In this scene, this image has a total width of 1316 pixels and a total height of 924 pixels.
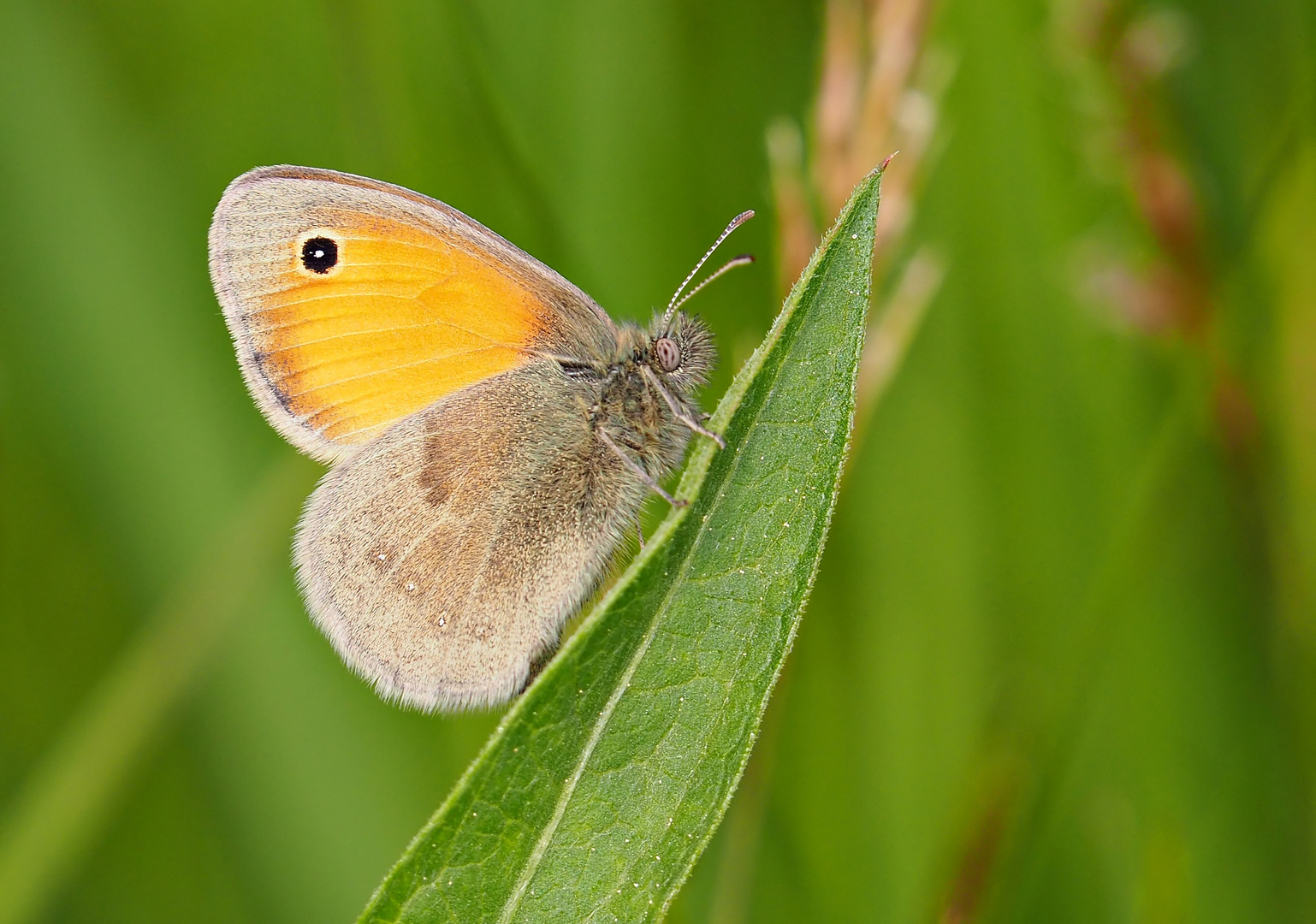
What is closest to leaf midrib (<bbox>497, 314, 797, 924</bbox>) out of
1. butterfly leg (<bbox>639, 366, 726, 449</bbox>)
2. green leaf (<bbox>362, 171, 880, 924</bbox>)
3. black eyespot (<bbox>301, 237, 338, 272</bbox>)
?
green leaf (<bbox>362, 171, 880, 924</bbox>)

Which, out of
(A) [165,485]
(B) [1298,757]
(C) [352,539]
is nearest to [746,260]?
(C) [352,539]

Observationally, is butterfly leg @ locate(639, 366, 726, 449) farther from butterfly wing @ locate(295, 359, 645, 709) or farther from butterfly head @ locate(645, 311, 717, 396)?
butterfly wing @ locate(295, 359, 645, 709)

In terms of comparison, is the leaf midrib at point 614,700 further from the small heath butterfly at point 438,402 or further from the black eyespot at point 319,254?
the black eyespot at point 319,254

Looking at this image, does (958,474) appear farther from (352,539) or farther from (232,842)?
(232,842)

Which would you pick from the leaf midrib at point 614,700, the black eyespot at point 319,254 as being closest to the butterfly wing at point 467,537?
the black eyespot at point 319,254

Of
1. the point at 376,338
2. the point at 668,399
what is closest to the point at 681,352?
the point at 668,399

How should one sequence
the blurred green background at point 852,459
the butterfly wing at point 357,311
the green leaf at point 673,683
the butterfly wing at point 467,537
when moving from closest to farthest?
the green leaf at point 673,683, the butterfly wing at point 467,537, the butterfly wing at point 357,311, the blurred green background at point 852,459
